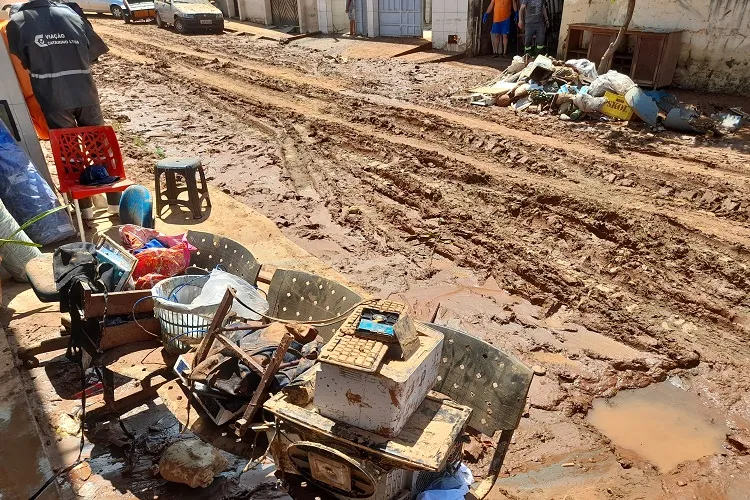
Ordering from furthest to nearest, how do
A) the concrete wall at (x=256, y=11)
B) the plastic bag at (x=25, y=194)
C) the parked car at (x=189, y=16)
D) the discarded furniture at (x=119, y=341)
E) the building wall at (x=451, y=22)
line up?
1. the concrete wall at (x=256, y=11)
2. the parked car at (x=189, y=16)
3. the building wall at (x=451, y=22)
4. the plastic bag at (x=25, y=194)
5. the discarded furniture at (x=119, y=341)

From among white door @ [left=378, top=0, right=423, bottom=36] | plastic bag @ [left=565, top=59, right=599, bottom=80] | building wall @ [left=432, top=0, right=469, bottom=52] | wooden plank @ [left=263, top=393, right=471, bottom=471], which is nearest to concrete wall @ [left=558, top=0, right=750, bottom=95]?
plastic bag @ [left=565, top=59, right=599, bottom=80]

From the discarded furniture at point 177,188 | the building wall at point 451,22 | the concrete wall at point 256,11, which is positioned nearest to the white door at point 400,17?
the building wall at point 451,22

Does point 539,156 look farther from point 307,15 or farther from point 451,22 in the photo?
point 307,15

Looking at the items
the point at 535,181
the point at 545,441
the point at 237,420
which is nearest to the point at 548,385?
the point at 545,441

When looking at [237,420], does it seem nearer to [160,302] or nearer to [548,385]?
[160,302]

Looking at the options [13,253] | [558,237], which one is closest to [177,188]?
[13,253]

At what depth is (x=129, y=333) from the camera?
443 centimetres

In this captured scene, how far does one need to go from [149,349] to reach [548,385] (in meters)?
3.17

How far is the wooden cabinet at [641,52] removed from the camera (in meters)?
11.2

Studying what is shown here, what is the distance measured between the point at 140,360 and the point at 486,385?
2636mm

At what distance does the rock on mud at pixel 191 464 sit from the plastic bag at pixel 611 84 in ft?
30.9

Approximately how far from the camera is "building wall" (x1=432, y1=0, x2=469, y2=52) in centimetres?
1543

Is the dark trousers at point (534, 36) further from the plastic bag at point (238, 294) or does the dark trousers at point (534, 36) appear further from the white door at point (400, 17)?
the plastic bag at point (238, 294)

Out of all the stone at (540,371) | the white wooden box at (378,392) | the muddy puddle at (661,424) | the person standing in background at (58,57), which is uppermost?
the person standing in background at (58,57)
